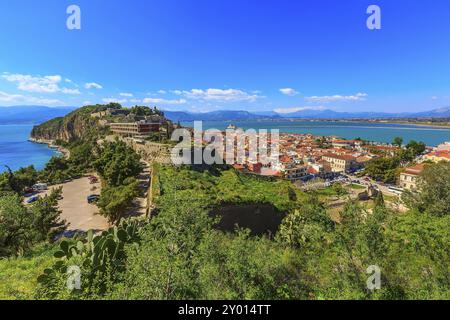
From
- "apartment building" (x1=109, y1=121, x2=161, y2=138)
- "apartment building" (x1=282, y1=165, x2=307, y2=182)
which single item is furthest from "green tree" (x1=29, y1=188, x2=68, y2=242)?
"apartment building" (x1=282, y1=165, x2=307, y2=182)

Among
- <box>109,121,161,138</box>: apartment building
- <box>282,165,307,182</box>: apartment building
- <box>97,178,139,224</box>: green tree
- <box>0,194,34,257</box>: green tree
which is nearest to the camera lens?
<box>0,194,34,257</box>: green tree

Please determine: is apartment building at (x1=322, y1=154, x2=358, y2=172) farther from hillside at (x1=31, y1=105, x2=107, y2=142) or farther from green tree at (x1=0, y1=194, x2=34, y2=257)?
green tree at (x1=0, y1=194, x2=34, y2=257)

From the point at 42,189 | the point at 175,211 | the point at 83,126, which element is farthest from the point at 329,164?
the point at 83,126

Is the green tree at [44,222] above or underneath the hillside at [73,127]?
underneath

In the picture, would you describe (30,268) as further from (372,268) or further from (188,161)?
(188,161)

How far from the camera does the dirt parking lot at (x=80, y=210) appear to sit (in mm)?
18066

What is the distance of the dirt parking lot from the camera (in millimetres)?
18066

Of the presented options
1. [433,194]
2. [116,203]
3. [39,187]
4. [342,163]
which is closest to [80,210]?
[116,203]

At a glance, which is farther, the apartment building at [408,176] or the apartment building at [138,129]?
the apartment building at [138,129]

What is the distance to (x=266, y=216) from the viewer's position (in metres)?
18.3

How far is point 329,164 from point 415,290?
56.5 meters

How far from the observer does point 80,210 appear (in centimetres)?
2177

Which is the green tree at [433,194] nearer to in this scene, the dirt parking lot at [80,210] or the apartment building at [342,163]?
the dirt parking lot at [80,210]

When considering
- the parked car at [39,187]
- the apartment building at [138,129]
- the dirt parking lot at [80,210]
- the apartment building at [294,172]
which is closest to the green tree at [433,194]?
the dirt parking lot at [80,210]
